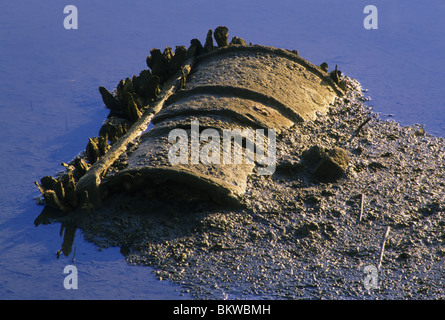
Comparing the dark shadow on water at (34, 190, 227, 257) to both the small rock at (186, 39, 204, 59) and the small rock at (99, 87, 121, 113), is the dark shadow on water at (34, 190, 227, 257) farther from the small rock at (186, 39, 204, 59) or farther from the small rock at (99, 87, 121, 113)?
the small rock at (186, 39, 204, 59)

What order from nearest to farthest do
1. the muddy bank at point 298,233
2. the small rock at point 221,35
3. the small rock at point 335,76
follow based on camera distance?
the muddy bank at point 298,233 < the small rock at point 335,76 < the small rock at point 221,35

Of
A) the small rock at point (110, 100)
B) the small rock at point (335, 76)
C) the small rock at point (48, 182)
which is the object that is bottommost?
the small rock at point (48, 182)

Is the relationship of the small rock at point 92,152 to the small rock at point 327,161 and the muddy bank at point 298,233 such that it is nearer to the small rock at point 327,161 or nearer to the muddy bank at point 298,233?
the muddy bank at point 298,233

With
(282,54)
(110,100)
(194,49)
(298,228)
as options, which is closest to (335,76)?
(282,54)

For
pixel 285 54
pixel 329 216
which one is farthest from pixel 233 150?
pixel 285 54

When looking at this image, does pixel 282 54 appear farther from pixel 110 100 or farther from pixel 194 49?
pixel 110 100

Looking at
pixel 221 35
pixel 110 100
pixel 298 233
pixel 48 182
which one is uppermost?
pixel 221 35

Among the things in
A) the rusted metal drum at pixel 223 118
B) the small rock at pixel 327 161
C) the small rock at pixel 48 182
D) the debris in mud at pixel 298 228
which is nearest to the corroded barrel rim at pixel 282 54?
the rusted metal drum at pixel 223 118
